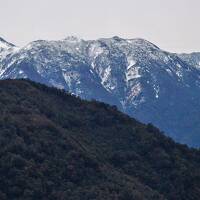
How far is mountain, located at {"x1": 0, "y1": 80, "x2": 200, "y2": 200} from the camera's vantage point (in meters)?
133

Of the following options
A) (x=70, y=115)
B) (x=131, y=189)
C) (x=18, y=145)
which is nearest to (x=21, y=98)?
(x=70, y=115)

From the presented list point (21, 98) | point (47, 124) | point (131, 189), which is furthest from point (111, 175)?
point (21, 98)

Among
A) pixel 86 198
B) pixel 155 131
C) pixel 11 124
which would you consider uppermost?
pixel 155 131

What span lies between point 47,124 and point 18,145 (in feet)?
44.7

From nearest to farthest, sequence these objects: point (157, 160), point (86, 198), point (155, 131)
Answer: point (86, 198)
point (157, 160)
point (155, 131)

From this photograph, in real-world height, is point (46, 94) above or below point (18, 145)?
above

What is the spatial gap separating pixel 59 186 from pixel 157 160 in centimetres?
2746

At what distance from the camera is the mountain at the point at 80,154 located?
436 ft

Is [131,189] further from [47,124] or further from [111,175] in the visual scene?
[47,124]

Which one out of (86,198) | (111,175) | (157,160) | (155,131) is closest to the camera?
(86,198)

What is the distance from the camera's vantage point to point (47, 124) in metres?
151

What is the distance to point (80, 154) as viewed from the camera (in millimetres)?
143875

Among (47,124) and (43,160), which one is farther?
(47,124)

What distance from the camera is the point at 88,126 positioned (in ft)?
540
